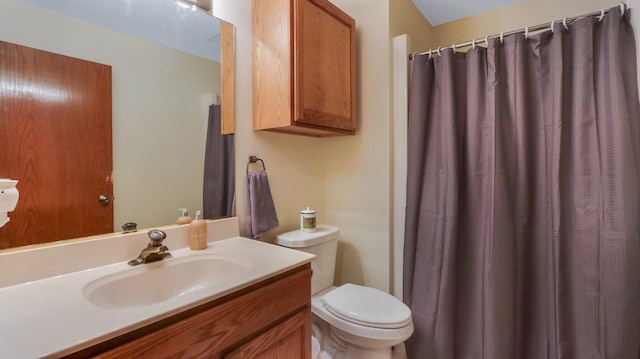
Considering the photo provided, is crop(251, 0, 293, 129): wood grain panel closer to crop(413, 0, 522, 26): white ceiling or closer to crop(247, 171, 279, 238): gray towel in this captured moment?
crop(247, 171, 279, 238): gray towel

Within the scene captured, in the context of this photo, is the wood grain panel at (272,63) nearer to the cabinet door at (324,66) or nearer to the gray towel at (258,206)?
the cabinet door at (324,66)

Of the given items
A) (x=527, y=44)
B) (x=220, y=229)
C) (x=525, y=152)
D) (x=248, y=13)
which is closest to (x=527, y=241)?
(x=525, y=152)

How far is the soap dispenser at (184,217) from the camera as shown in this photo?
121 centimetres

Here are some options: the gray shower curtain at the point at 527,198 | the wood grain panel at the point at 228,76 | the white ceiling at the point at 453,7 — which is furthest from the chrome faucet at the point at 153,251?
the white ceiling at the point at 453,7

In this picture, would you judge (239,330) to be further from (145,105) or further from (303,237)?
(145,105)

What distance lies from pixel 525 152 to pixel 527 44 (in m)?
0.53

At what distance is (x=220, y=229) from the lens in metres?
1.32

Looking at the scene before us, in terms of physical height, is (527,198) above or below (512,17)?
below

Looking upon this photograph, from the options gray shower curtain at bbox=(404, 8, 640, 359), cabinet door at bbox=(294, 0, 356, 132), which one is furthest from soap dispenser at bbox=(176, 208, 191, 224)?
gray shower curtain at bbox=(404, 8, 640, 359)

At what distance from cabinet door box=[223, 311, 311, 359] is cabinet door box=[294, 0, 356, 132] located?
877mm

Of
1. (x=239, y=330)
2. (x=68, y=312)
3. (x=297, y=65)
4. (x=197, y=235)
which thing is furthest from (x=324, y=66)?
(x=68, y=312)

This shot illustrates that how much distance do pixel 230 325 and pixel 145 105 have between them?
0.89 m

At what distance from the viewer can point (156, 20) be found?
1.15 metres

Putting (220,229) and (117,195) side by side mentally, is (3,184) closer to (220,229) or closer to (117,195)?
(117,195)
